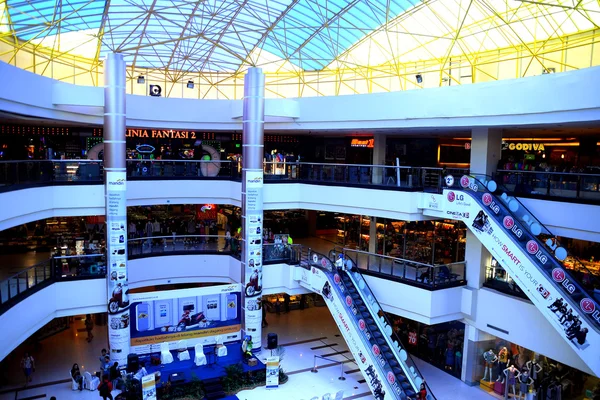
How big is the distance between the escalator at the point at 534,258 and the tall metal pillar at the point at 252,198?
8824 millimetres

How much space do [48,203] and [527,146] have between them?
24.9 metres

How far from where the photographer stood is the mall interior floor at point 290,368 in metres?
21.2

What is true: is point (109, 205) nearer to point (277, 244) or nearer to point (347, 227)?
point (277, 244)

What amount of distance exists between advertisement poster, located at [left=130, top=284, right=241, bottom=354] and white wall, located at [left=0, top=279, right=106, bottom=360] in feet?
5.86

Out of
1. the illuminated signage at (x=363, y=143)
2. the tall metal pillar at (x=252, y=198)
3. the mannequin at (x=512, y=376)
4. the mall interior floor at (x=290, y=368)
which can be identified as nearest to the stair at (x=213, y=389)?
the mall interior floor at (x=290, y=368)

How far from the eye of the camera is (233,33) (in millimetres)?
31984

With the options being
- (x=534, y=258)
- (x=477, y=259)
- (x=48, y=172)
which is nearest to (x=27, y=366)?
(x=48, y=172)

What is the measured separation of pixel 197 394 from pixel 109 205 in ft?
Result: 28.8

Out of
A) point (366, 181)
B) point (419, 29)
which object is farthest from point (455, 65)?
point (366, 181)

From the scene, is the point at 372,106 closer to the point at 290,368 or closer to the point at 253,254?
the point at 253,254

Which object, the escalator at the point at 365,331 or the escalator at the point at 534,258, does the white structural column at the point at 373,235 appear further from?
the escalator at the point at 534,258

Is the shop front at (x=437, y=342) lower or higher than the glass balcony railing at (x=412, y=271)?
lower

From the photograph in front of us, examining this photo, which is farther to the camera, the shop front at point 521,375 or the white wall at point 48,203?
the shop front at point 521,375

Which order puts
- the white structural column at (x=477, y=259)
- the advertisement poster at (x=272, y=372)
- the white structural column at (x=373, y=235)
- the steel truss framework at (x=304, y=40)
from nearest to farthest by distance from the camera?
the advertisement poster at (x=272, y=372) < the white structural column at (x=477, y=259) < the steel truss framework at (x=304, y=40) < the white structural column at (x=373, y=235)
